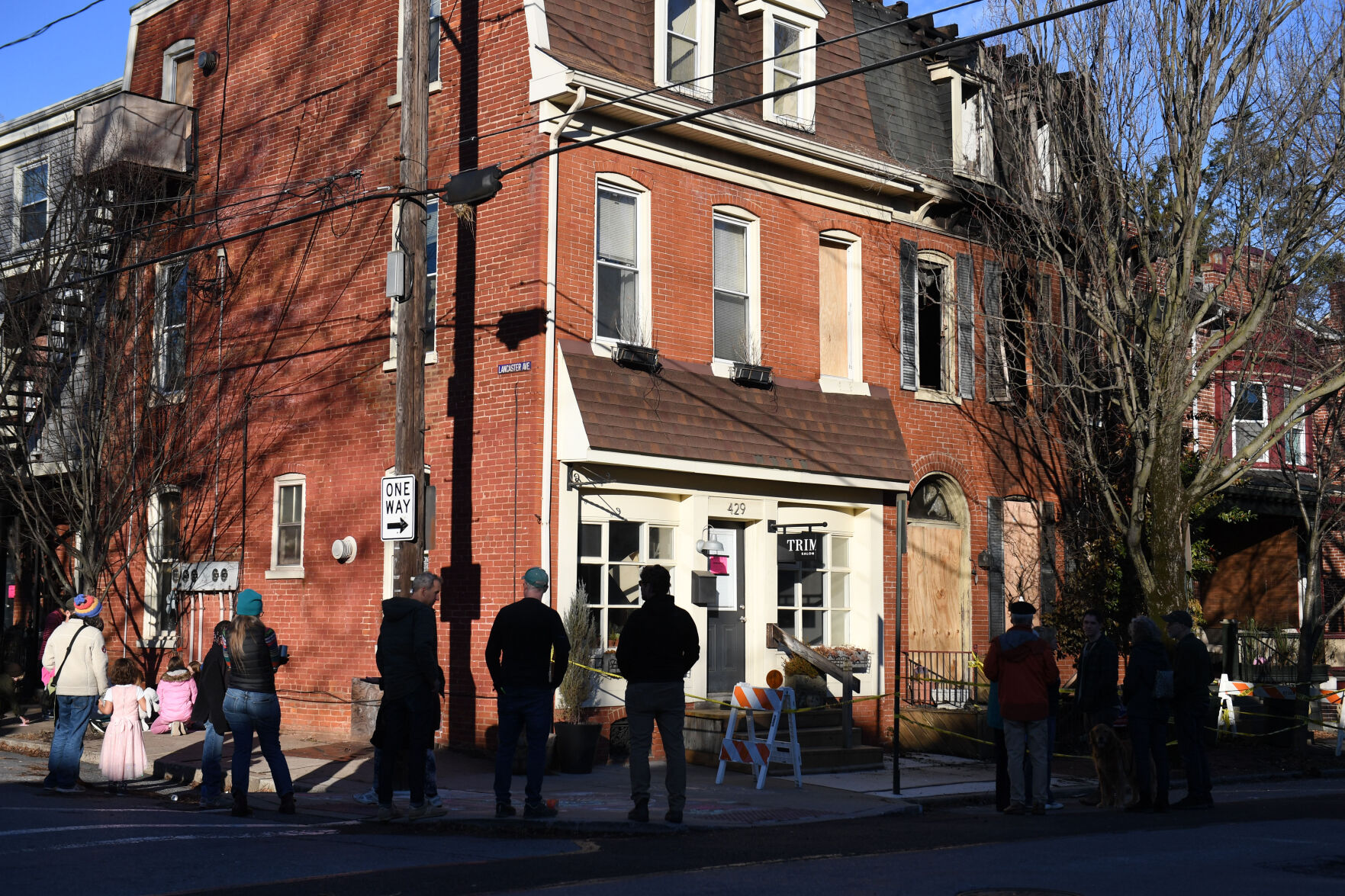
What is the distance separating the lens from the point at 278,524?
1886 centimetres

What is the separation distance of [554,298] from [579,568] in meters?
3.07

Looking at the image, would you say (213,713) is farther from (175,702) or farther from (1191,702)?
(1191,702)

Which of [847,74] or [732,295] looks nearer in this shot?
[847,74]

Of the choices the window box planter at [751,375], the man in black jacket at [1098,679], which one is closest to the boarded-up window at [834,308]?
the window box planter at [751,375]

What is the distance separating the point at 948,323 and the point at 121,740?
12.5 metres

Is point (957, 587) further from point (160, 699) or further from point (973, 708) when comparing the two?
point (160, 699)

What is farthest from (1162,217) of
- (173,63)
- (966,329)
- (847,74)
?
(173,63)

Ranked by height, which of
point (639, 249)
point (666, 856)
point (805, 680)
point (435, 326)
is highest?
point (639, 249)

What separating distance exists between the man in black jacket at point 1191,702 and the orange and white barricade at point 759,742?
144 inches

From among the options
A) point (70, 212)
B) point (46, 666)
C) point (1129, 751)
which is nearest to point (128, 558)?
point (70, 212)

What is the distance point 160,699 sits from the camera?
56.1 feet

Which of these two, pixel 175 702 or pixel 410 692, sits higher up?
pixel 410 692

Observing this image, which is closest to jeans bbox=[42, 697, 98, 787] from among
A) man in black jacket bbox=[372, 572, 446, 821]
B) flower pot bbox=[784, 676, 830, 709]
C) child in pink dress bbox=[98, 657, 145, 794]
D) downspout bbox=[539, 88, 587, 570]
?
child in pink dress bbox=[98, 657, 145, 794]

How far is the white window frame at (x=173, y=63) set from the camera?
21109 millimetres
